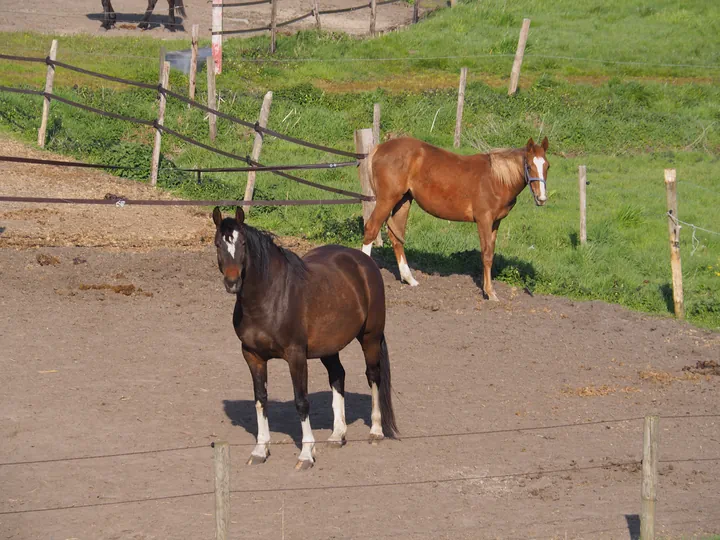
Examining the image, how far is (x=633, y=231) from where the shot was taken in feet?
48.7

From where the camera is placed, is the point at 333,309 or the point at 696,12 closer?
the point at 333,309

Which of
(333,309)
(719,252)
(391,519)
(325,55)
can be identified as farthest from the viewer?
(325,55)

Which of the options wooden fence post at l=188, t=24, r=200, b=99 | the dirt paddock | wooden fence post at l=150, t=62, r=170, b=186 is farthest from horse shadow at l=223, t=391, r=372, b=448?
wooden fence post at l=188, t=24, r=200, b=99

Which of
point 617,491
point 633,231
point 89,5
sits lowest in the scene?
point 617,491

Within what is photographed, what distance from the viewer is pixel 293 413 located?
28.2ft

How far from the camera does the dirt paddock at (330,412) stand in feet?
21.3

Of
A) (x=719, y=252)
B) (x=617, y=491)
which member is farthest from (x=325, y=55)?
(x=617, y=491)

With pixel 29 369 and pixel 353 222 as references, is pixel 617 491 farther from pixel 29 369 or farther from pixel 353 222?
pixel 353 222

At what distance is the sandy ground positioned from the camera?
26.1 meters

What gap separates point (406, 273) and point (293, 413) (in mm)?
4300

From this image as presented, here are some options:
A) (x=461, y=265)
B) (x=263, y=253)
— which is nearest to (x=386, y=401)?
(x=263, y=253)

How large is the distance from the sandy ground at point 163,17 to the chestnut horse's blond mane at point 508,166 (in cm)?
1611

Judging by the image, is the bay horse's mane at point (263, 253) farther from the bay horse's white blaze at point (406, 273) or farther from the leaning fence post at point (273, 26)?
the leaning fence post at point (273, 26)

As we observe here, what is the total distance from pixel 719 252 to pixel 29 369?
9825 millimetres
